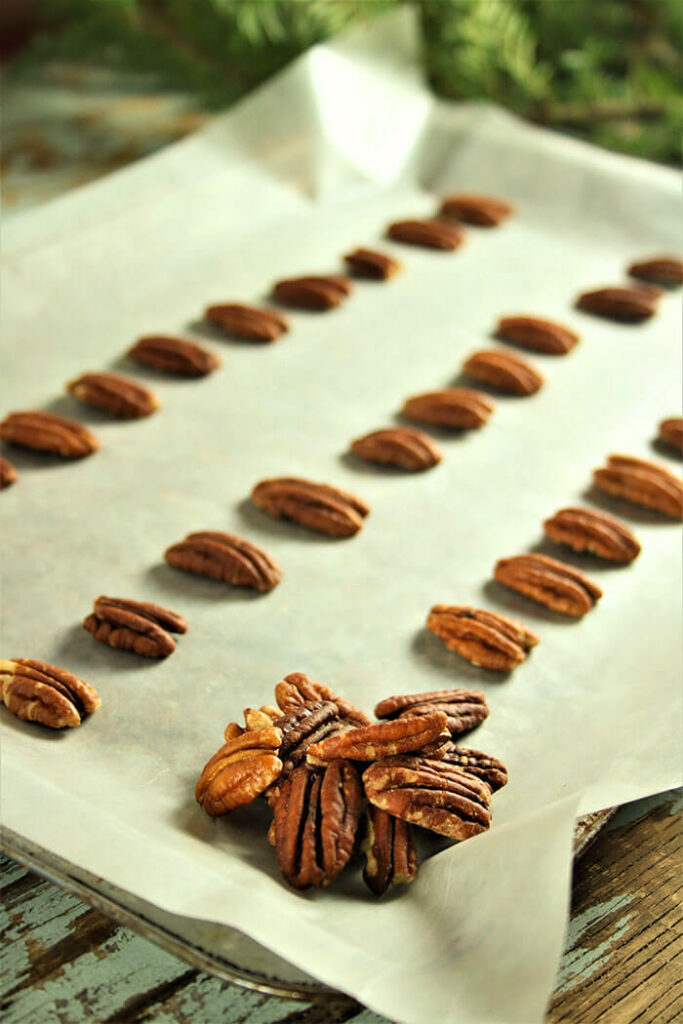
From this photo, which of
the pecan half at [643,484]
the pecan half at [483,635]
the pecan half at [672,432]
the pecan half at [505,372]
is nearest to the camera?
the pecan half at [483,635]

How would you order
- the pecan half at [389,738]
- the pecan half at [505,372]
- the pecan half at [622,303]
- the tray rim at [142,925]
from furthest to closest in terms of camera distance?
1. the pecan half at [622,303]
2. the pecan half at [505,372]
3. the pecan half at [389,738]
4. the tray rim at [142,925]

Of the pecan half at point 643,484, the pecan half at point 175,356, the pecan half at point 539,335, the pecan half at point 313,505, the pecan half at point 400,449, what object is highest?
the pecan half at point 175,356

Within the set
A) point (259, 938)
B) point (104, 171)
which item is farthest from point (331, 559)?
point (104, 171)

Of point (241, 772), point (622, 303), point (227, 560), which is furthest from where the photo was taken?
point (622, 303)

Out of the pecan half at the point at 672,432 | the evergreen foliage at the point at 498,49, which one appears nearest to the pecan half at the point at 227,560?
the pecan half at the point at 672,432

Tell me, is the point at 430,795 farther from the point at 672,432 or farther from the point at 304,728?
the point at 672,432

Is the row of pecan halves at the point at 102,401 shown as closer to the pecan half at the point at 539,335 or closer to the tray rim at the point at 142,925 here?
the pecan half at the point at 539,335

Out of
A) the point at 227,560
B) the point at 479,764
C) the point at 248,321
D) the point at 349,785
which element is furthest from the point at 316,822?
the point at 248,321

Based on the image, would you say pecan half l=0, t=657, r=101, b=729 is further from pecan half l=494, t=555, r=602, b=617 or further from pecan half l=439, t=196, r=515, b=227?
pecan half l=439, t=196, r=515, b=227
